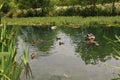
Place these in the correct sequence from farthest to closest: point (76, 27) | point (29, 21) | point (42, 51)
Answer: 1. point (29, 21)
2. point (76, 27)
3. point (42, 51)

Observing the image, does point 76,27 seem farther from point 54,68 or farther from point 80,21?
point 54,68

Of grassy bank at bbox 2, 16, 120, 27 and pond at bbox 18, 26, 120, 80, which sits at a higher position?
pond at bbox 18, 26, 120, 80

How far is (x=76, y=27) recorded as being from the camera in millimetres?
33812

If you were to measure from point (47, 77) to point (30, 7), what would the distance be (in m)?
44.2

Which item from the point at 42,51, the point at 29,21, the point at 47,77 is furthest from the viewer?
the point at 29,21

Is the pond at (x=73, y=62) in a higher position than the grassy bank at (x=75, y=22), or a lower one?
higher

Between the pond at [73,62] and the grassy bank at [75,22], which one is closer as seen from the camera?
the pond at [73,62]

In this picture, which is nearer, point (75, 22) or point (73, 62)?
point (73, 62)

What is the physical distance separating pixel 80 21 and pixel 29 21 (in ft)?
26.0

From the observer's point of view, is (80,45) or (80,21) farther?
(80,21)

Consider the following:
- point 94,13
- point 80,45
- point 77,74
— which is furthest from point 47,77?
point 94,13

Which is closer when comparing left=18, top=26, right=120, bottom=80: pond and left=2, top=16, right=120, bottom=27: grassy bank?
left=18, top=26, right=120, bottom=80: pond

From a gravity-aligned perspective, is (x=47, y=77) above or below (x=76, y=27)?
above

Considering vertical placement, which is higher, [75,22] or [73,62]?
[73,62]
